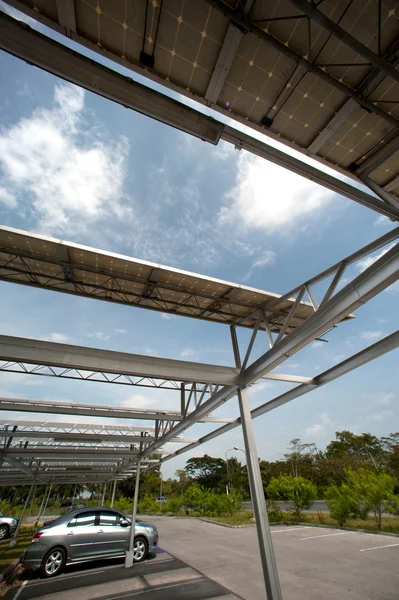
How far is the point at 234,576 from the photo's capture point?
6.92m

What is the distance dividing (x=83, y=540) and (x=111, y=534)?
100 cm

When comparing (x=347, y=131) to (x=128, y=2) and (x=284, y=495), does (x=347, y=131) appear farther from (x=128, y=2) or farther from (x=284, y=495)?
(x=284, y=495)

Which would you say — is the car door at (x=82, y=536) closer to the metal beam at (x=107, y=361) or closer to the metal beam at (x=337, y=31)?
the metal beam at (x=107, y=361)

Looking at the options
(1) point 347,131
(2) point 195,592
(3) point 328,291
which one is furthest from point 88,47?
(2) point 195,592

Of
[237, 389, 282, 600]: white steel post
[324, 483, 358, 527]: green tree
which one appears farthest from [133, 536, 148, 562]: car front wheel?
[324, 483, 358, 527]: green tree

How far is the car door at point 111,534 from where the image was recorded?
893 centimetres

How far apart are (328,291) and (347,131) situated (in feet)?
6.95

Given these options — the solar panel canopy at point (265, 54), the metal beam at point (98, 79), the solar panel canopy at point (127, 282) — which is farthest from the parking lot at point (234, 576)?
the solar panel canopy at point (265, 54)

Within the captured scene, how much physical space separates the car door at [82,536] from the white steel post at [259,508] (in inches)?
295

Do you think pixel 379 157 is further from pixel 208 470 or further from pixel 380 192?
pixel 208 470

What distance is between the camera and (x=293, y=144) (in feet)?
10.8

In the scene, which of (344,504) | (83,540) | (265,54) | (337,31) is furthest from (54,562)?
(344,504)

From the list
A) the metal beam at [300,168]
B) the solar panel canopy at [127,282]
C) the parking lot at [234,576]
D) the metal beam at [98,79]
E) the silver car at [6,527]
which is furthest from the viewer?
the silver car at [6,527]

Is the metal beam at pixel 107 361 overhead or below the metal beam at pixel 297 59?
below
